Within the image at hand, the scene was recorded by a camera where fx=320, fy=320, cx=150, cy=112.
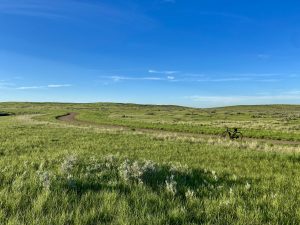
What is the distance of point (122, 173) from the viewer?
832 cm

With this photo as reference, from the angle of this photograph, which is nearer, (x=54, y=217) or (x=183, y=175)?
(x=54, y=217)

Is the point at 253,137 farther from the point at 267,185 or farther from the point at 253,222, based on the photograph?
the point at 253,222

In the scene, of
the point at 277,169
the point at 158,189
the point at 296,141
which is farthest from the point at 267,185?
the point at 296,141

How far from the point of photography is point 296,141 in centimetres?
3120

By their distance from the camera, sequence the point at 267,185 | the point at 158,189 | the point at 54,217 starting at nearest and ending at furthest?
the point at 54,217
the point at 158,189
the point at 267,185

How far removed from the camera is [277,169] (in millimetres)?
11820

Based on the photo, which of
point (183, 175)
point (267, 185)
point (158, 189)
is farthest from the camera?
point (183, 175)

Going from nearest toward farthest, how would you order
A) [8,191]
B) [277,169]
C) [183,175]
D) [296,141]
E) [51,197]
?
[51,197], [8,191], [183,175], [277,169], [296,141]

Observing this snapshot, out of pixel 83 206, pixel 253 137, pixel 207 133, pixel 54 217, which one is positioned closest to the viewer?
pixel 54 217

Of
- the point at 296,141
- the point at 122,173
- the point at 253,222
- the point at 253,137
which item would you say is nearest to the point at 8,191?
the point at 122,173

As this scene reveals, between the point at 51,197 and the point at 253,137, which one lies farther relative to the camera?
the point at 253,137

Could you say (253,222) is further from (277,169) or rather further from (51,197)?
(277,169)

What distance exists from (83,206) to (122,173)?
8.66 feet

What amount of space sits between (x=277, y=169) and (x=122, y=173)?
647 centimetres
